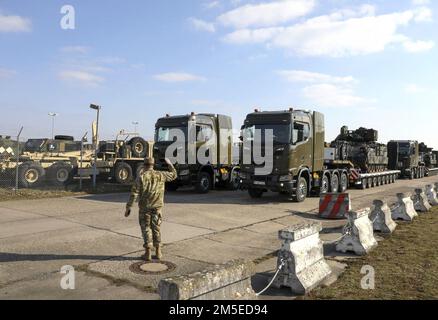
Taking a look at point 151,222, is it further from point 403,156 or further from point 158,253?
point 403,156

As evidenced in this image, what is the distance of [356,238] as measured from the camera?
25.1 feet

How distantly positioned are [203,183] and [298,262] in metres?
12.2

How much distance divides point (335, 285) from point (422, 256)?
2.53 m

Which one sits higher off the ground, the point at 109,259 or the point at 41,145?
the point at 41,145

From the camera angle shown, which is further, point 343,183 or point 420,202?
point 343,183

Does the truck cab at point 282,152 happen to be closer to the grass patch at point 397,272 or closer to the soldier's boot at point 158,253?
the grass patch at point 397,272

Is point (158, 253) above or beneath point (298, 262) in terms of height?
beneath

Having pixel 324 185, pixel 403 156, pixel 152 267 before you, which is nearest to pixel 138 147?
pixel 324 185

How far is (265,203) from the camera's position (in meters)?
14.8

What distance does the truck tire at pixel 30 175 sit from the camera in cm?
1738

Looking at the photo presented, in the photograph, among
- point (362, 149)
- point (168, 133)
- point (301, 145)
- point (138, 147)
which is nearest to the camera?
point (301, 145)
